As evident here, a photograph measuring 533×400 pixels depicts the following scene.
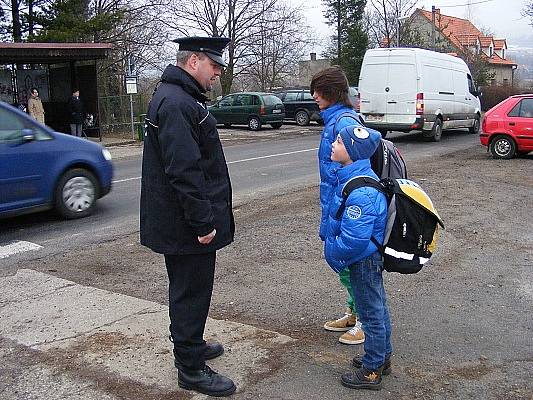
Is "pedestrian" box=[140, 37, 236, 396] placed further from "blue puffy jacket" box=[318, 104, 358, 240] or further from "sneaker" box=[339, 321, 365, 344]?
"sneaker" box=[339, 321, 365, 344]

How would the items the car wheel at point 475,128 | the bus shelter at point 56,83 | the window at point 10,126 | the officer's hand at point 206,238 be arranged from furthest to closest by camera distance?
the car wheel at point 475,128, the bus shelter at point 56,83, the window at point 10,126, the officer's hand at point 206,238

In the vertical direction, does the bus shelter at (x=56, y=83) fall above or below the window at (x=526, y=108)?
above

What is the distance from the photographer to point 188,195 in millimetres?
3207

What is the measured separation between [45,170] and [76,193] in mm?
608

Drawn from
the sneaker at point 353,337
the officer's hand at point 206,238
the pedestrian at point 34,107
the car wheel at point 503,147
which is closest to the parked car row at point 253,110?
the pedestrian at point 34,107

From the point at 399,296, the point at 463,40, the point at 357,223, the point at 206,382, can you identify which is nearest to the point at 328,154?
the point at 357,223

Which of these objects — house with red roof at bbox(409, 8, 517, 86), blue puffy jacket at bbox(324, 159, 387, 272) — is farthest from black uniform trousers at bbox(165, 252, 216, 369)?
house with red roof at bbox(409, 8, 517, 86)

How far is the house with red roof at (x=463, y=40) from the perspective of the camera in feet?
160

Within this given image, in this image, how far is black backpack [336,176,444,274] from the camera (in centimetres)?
344

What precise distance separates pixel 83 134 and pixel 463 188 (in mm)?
14358

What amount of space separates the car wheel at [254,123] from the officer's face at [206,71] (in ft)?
74.7

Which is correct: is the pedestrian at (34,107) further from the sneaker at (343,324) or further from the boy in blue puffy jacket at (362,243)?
the boy in blue puffy jacket at (362,243)

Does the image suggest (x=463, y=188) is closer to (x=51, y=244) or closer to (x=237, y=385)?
(x=51, y=244)

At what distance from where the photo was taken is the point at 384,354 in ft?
11.9
